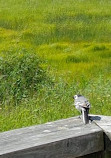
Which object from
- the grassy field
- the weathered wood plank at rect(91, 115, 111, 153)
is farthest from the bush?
the weathered wood plank at rect(91, 115, 111, 153)

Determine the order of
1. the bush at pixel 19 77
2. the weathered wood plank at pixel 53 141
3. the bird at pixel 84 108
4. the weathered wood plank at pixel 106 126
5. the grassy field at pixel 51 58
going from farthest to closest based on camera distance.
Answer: the bush at pixel 19 77, the grassy field at pixel 51 58, the bird at pixel 84 108, the weathered wood plank at pixel 106 126, the weathered wood plank at pixel 53 141

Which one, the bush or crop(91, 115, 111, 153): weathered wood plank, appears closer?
crop(91, 115, 111, 153): weathered wood plank

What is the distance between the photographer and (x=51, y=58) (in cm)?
1350

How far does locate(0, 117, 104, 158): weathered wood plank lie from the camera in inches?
92.7

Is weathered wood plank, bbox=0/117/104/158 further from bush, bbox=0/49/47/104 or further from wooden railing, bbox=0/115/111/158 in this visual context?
bush, bbox=0/49/47/104

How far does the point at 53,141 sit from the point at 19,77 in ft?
21.4

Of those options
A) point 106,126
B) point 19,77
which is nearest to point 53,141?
point 106,126

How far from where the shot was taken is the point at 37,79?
30.6ft

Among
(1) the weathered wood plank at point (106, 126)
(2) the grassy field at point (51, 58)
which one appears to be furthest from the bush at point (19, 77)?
(1) the weathered wood plank at point (106, 126)

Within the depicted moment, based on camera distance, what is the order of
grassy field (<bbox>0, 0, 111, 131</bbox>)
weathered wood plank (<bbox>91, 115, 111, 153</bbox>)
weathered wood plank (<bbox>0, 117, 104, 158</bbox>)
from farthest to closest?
grassy field (<bbox>0, 0, 111, 131</bbox>)
weathered wood plank (<bbox>91, 115, 111, 153</bbox>)
weathered wood plank (<bbox>0, 117, 104, 158</bbox>)

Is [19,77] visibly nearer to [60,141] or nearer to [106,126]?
[106,126]

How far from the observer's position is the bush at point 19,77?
8227 mm

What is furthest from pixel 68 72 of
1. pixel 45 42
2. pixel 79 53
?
pixel 45 42

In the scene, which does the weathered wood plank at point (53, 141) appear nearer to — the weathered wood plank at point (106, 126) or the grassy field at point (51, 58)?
the weathered wood plank at point (106, 126)
